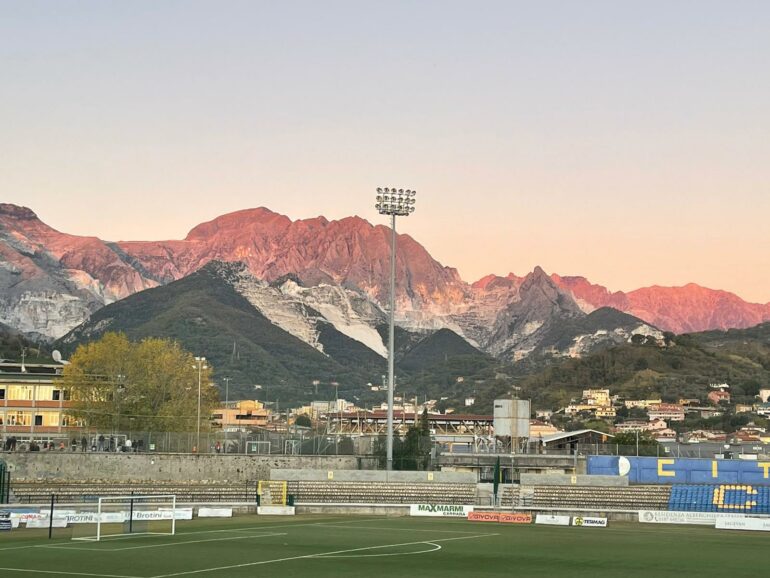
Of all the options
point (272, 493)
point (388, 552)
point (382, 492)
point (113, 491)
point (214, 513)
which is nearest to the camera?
point (388, 552)

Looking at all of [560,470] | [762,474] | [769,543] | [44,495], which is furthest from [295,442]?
[769,543]

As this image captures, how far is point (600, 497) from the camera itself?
266ft

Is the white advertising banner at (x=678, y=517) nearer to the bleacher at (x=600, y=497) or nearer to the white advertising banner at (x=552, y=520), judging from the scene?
the white advertising banner at (x=552, y=520)

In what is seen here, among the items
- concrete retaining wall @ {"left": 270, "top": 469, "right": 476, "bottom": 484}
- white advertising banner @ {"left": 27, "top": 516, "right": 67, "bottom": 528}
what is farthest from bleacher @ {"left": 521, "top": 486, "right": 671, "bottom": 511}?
white advertising banner @ {"left": 27, "top": 516, "right": 67, "bottom": 528}

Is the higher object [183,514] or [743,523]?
[743,523]

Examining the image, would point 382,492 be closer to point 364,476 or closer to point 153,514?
point 364,476

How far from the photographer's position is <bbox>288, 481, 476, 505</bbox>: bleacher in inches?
3155

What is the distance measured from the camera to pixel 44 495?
73.2m

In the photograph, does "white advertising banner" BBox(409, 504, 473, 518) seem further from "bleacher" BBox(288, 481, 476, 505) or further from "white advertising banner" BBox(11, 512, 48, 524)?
"white advertising banner" BBox(11, 512, 48, 524)

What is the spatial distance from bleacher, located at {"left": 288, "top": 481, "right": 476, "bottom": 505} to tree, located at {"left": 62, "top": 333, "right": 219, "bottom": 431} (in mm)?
50725

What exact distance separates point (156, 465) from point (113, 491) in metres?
16.0

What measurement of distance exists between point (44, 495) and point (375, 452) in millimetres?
40531

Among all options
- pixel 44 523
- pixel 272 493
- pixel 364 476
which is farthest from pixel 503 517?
pixel 44 523

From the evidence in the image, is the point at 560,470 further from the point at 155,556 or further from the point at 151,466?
the point at 155,556
